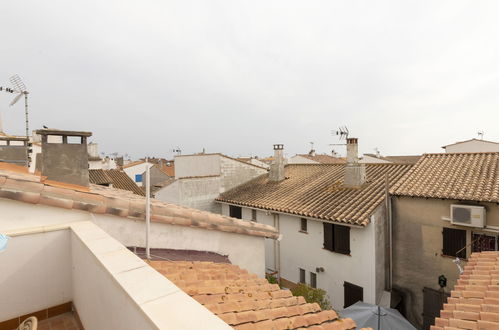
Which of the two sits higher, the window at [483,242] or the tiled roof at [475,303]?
the tiled roof at [475,303]

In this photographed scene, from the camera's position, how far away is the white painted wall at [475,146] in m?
22.0

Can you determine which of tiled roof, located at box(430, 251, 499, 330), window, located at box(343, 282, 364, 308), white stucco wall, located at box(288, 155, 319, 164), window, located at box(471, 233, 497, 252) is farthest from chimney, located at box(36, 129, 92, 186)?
white stucco wall, located at box(288, 155, 319, 164)

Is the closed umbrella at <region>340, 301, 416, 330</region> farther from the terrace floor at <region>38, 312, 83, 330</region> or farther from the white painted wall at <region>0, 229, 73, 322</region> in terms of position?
the white painted wall at <region>0, 229, 73, 322</region>

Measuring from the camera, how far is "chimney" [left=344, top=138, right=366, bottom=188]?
15359 millimetres

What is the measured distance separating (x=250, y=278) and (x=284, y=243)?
34.2 ft

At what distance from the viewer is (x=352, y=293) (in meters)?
12.9

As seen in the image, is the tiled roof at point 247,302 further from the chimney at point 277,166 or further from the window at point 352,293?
the chimney at point 277,166

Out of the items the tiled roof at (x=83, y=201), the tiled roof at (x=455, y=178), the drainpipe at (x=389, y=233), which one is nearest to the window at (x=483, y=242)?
the tiled roof at (x=455, y=178)

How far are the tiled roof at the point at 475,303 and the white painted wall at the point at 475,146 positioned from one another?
66.1 feet

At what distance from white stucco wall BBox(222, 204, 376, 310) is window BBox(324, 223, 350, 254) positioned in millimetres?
210

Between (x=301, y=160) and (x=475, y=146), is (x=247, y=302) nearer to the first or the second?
(x=475, y=146)

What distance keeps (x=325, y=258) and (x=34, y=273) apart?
12319 mm

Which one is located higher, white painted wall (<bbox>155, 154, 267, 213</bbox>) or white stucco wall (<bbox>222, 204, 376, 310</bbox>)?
white painted wall (<bbox>155, 154, 267, 213</bbox>)

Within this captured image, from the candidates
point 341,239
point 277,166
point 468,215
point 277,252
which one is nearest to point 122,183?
point 277,166
